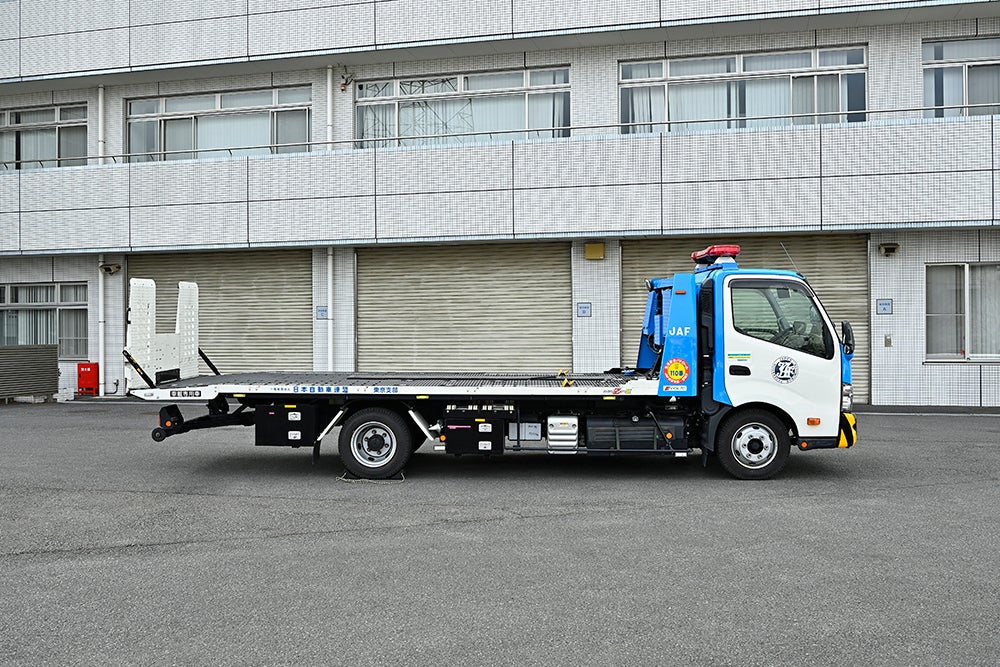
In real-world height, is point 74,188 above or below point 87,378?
above

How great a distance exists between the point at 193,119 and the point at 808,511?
17.3 metres

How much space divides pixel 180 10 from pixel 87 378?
8.46 meters

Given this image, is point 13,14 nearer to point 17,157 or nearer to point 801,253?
point 17,157

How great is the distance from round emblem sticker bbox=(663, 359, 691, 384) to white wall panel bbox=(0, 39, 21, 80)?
18.1 metres

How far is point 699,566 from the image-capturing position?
605 cm

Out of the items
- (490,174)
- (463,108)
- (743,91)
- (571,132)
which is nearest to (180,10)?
(463,108)

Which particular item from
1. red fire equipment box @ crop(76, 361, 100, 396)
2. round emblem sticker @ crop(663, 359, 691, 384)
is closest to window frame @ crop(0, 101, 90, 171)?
red fire equipment box @ crop(76, 361, 100, 396)

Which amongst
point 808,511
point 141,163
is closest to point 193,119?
point 141,163

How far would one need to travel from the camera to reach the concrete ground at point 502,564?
461 cm

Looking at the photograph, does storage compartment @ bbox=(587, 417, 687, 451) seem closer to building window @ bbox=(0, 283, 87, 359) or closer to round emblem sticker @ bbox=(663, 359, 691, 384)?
round emblem sticker @ bbox=(663, 359, 691, 384)

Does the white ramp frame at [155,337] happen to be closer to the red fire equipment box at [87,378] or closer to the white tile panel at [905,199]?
the red fire equipment box at [87,378]

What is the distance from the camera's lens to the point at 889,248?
16.9 m

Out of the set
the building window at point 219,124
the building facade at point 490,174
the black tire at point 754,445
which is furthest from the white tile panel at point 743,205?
the black tire at point 754,445

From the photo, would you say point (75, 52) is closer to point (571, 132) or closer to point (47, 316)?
point (47, 316)
